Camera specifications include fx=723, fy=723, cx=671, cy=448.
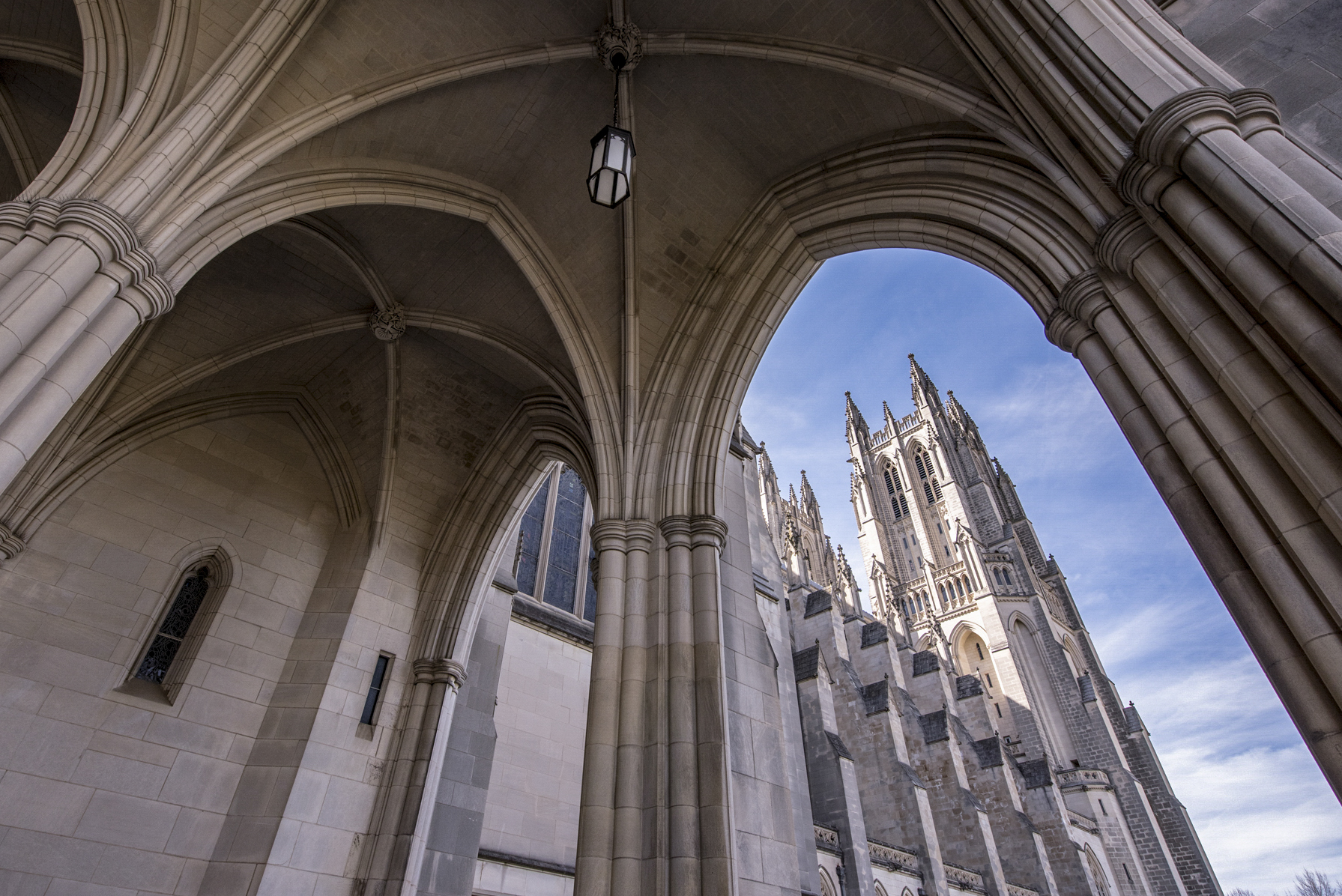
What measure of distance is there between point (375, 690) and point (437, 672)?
0.79m

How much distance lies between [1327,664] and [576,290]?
7.31 meters

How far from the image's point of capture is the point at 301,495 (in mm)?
10289

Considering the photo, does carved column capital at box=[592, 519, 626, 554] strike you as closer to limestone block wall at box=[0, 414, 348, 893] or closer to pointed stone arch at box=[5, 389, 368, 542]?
limestone block wall at box=[0, 414, 348, 893]

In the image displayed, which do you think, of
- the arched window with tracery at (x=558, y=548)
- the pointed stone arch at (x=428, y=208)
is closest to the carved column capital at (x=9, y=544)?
the pointed stone arch at (x=428, y=208)

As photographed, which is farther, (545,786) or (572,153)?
(545,786)

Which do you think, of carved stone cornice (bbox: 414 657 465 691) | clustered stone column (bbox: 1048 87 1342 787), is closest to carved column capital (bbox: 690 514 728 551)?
clustered stone column (bbox: 1048 87 1342 787)

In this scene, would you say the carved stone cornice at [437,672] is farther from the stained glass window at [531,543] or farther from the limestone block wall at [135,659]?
the stained glass window at [531,543]

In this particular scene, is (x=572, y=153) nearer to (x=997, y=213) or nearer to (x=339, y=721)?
(x=997, y=213)

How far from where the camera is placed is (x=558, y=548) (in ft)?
44.8

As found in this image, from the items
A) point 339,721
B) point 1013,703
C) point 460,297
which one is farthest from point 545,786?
point 1013,703

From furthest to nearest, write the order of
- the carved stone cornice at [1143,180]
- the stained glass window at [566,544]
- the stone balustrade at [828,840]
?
the stone balustrade at [828,840] < the stained glass window at [566,544] < the carved stone cornice at [1143,180]

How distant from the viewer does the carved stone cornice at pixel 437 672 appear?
9.55m

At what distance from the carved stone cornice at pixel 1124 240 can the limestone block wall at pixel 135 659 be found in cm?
918

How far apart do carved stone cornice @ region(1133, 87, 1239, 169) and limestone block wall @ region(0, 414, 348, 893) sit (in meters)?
9.66
